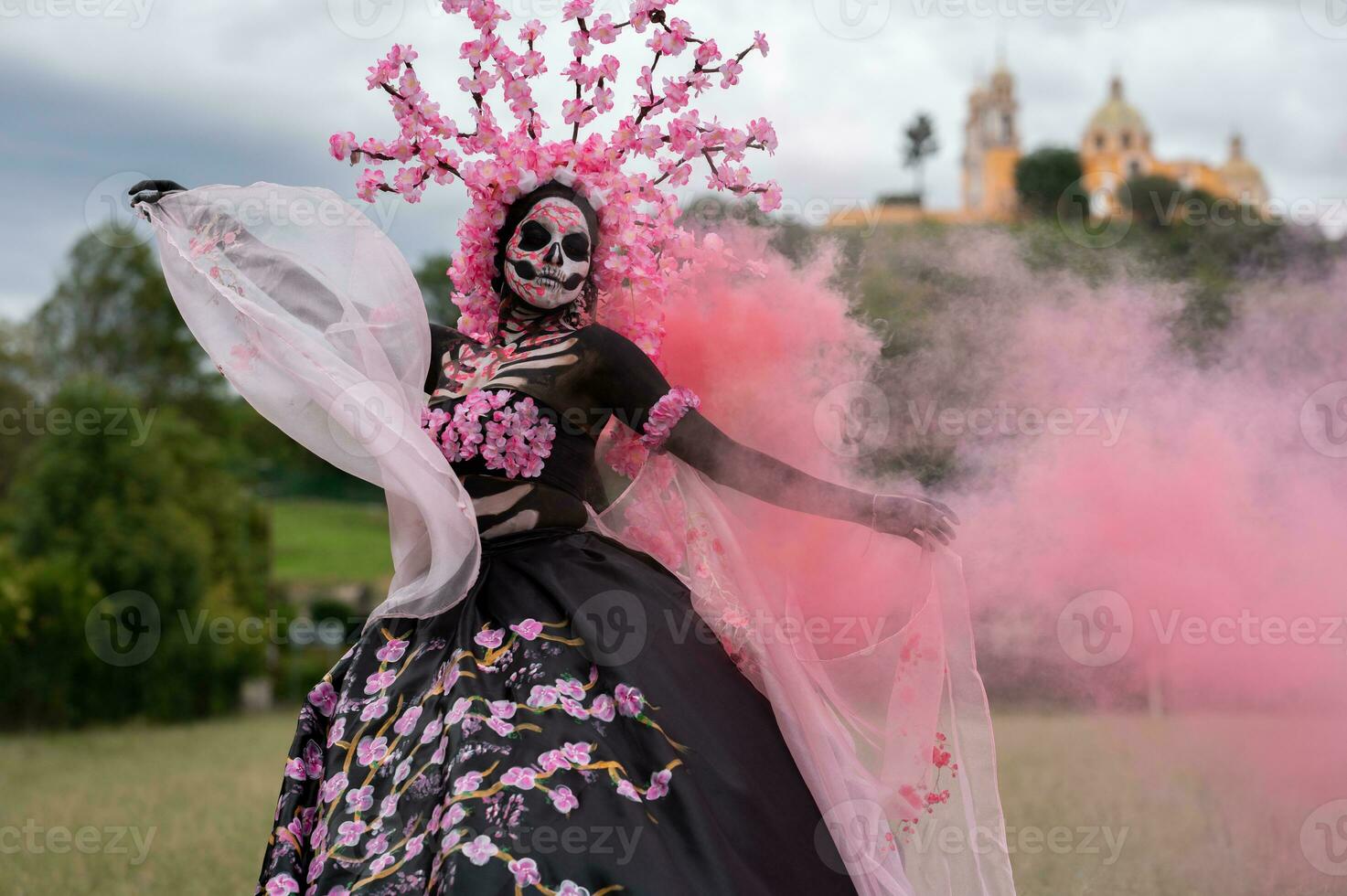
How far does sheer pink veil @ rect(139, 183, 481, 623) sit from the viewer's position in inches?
126

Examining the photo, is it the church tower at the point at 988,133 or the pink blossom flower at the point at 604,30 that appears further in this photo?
the church tower at the point at 988,133

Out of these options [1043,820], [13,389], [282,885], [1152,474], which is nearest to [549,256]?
[282,885]

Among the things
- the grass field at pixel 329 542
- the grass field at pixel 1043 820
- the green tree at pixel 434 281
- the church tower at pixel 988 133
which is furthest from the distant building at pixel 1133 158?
the grass field at pixel 1043 820

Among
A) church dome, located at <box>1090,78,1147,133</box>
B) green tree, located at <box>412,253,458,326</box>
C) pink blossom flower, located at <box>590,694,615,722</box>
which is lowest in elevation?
pink blossom flower, located at <box>590,694,615,722</box>

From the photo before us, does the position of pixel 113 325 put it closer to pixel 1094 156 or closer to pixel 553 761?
pixel 553 761

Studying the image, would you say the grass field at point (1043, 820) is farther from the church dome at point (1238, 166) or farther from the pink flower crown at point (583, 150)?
the church dome at point (1238, 166)

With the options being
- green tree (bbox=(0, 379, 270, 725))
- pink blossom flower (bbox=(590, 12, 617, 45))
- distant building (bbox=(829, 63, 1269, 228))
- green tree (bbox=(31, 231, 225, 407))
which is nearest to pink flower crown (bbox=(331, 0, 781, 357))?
pink blossom flower (bbox=(590, 12, 617, 45))

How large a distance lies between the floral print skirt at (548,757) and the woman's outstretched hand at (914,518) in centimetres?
58

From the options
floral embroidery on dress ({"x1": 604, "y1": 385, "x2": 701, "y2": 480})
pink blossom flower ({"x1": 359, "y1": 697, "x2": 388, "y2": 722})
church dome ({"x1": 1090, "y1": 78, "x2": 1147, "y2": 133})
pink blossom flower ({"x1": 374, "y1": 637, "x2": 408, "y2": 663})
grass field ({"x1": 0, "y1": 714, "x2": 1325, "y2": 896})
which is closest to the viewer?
pink blossom flower ({"x1": 359, "y1": 697, "x2": 388, "y2": 722})

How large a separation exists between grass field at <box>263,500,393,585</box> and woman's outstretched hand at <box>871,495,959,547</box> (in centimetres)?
2944

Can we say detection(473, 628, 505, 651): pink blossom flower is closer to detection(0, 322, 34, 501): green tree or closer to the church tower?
detection(0, 322, 34, 501): green tree

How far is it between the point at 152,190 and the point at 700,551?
1.91 m

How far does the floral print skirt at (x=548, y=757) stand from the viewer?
110 inches

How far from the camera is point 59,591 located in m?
14.6
